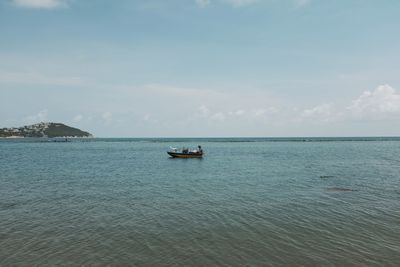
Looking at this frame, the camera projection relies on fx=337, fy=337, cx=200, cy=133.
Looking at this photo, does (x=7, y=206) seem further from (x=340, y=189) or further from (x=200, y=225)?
(x=340, y=189)

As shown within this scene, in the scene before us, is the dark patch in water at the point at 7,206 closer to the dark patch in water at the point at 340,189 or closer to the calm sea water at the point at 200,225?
the calm sea water at the point at 200,225

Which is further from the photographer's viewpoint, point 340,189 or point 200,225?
point 340,189

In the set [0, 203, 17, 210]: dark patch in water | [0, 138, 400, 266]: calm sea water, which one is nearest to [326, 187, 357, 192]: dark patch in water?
[0, 138, 400, 266]: calm sea water

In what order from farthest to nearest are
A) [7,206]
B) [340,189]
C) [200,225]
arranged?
[340,189] → [7,206] → [200,225]

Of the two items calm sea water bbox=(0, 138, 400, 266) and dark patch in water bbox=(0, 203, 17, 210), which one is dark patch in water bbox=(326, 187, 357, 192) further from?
dark patch in water bbox=(0, 203, 17, 210)

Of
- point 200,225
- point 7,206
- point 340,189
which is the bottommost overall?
point 200,225

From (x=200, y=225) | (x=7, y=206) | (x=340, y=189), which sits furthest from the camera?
(x=340, y=189)

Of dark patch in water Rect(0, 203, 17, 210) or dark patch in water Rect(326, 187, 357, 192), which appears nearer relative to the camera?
dark patch in water Rect(0, 203, 17, 210)

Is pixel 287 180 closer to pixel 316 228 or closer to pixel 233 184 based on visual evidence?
pixel 233 184

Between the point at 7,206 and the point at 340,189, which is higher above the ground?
the point at 340,189

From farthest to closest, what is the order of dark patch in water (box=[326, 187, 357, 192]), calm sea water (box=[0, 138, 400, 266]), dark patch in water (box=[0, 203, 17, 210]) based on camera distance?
dark patch in water (box=[326, 187, 357, 192]) < dark patch in water (box=[0, 203, 17, 210]) < calm sea water (box=[0, 138, 400, 266])

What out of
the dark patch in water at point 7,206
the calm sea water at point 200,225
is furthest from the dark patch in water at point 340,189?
the dark patch in water at point 7,206

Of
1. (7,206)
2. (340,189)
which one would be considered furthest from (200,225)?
(340,189)

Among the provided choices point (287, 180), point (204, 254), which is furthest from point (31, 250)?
point (287, 180)
